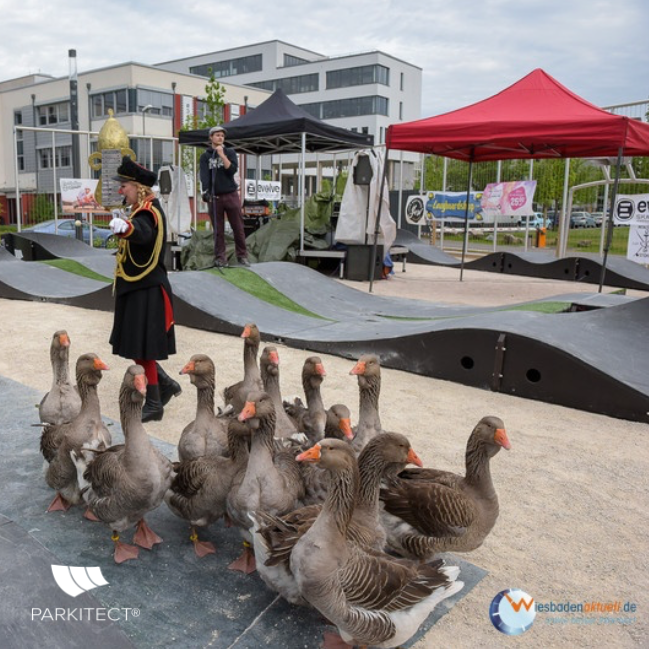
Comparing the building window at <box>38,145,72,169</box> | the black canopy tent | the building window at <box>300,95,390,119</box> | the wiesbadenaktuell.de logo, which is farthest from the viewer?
the building window at <box>300,95,390,119</box>

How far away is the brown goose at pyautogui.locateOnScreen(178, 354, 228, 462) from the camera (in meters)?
3.86

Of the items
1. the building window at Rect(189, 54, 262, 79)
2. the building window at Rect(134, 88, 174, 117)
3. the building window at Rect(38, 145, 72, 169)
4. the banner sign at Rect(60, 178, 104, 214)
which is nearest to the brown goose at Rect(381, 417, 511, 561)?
the banner sign at Rect(60, 178, 104, 214)

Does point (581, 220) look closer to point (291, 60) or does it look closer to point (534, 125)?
point (534, 125)

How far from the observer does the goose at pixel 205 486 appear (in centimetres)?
313

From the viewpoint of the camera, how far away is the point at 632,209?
10.9 metres

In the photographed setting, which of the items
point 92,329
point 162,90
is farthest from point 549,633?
point 162,90

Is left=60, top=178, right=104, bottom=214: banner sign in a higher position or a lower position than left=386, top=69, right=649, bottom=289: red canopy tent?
lower

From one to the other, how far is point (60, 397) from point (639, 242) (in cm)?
983

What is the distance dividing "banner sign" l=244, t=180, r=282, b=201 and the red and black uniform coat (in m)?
14.8

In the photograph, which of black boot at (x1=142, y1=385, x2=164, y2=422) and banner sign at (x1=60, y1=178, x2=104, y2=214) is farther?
banner sign at (x1=60, y1=178, x2=104, y2=214)

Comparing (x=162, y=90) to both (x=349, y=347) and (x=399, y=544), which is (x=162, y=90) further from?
(x=399, y=544)

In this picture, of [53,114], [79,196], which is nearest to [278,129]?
[79,196]

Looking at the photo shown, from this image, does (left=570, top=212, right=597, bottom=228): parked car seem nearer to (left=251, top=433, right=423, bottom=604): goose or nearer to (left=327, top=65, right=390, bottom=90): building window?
(left=251, top=433, right=423, bottom=604): goose

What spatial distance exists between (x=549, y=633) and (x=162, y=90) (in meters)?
54.5
